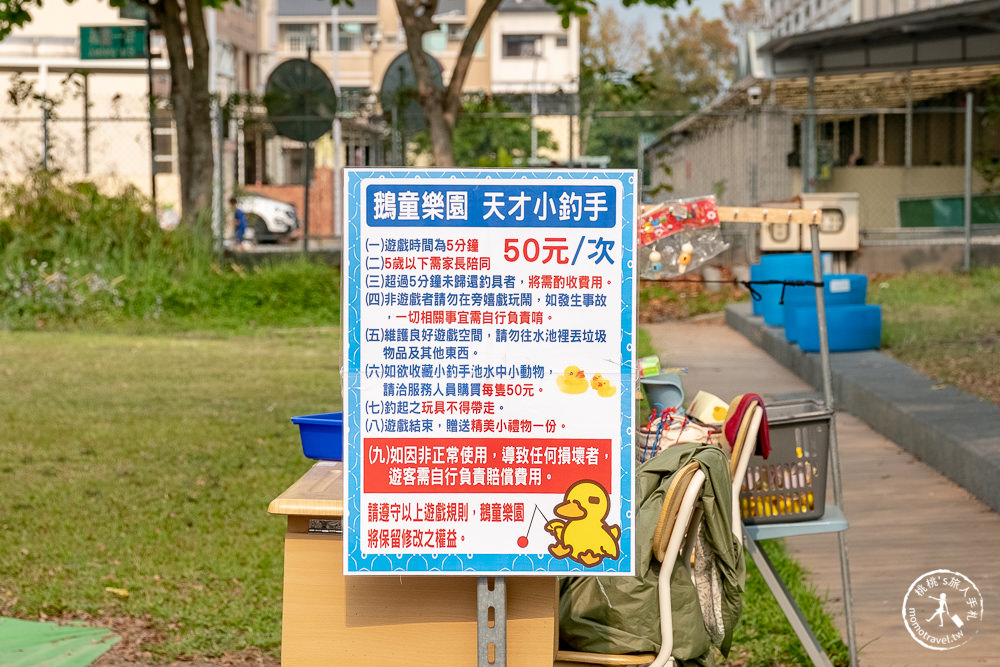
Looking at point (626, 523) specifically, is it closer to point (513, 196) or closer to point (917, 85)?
point (513, 196)

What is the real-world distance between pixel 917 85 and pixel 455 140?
38.3ft

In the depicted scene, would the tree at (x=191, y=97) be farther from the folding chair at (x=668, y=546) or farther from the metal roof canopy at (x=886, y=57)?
the folding chair at (x=668, y=546)

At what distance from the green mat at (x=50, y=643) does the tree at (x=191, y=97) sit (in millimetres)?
13260

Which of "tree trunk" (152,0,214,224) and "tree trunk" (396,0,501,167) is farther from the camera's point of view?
"tree trunk" (396,0,501,167)

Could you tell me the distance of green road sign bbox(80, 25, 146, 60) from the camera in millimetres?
18812

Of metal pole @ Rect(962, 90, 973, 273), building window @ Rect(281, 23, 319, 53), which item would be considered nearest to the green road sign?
metal pole @ Rect(962, 90, 973, 273)

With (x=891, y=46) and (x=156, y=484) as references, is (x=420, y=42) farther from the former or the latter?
(x=156, y=484)

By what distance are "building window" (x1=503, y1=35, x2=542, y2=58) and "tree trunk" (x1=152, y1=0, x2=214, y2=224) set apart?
52911 mm

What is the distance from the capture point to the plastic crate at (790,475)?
4.55 m

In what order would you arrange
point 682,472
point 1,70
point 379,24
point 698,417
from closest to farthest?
point 682,472
point 698,417
point 1,70
point 379,24

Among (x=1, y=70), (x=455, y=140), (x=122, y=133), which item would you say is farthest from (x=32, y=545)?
(x=1, y=70)

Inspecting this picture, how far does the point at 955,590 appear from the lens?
564cm

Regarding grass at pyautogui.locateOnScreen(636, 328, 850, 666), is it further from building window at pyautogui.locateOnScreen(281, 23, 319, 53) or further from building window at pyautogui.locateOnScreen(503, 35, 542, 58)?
building window at pyautogui.locateOnScreen(503, 35, 542, 58)

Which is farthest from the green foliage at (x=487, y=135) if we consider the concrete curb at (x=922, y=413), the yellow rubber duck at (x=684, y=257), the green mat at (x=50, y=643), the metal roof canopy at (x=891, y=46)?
the yellow rubber duck at (x=684, y=257)
